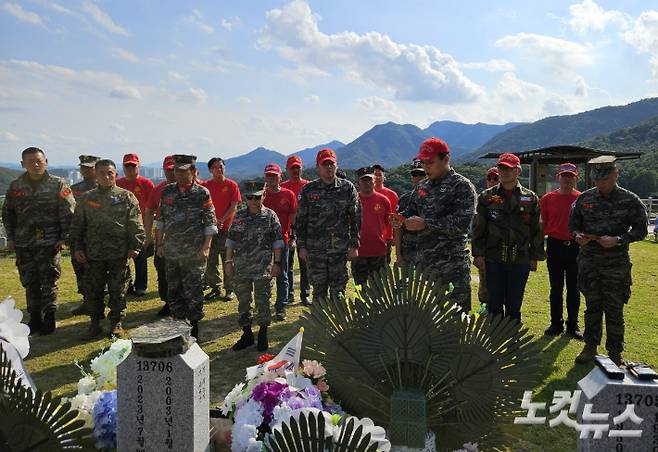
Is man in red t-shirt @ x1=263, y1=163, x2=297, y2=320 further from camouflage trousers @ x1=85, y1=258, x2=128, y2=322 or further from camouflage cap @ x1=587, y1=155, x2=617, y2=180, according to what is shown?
camouflage cap @ x1=587, y1=155, x2=617, y2=180

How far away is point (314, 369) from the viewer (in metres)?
2.63

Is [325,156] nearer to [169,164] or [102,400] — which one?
[169,164]

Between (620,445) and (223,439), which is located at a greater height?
(620,445)

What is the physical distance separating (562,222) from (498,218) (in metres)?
1.55

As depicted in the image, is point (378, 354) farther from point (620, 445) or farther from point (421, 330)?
point (620, 445)

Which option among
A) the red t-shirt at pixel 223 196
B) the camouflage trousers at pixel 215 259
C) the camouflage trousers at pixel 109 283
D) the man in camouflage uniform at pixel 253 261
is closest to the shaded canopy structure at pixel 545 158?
the red t-shirt at pixel 223 196

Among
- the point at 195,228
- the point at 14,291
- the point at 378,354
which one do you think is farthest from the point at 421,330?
the point at 14,291

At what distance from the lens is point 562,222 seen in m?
5.98

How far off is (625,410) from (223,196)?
21.2 feet

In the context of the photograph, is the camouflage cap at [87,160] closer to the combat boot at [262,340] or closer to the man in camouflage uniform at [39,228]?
the man in camouflage uniform at [39,228]

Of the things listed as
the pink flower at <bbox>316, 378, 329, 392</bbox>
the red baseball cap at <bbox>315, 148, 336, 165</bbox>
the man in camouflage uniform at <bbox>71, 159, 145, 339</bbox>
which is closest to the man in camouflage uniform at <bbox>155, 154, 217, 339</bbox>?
the man in camouflage uniform at <bbox>71, 159, 145, 339</bbox>

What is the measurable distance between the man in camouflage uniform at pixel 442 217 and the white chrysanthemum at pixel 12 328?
108 inches

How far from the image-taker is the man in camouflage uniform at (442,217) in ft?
13.0

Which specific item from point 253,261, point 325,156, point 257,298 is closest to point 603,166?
point 325,156
